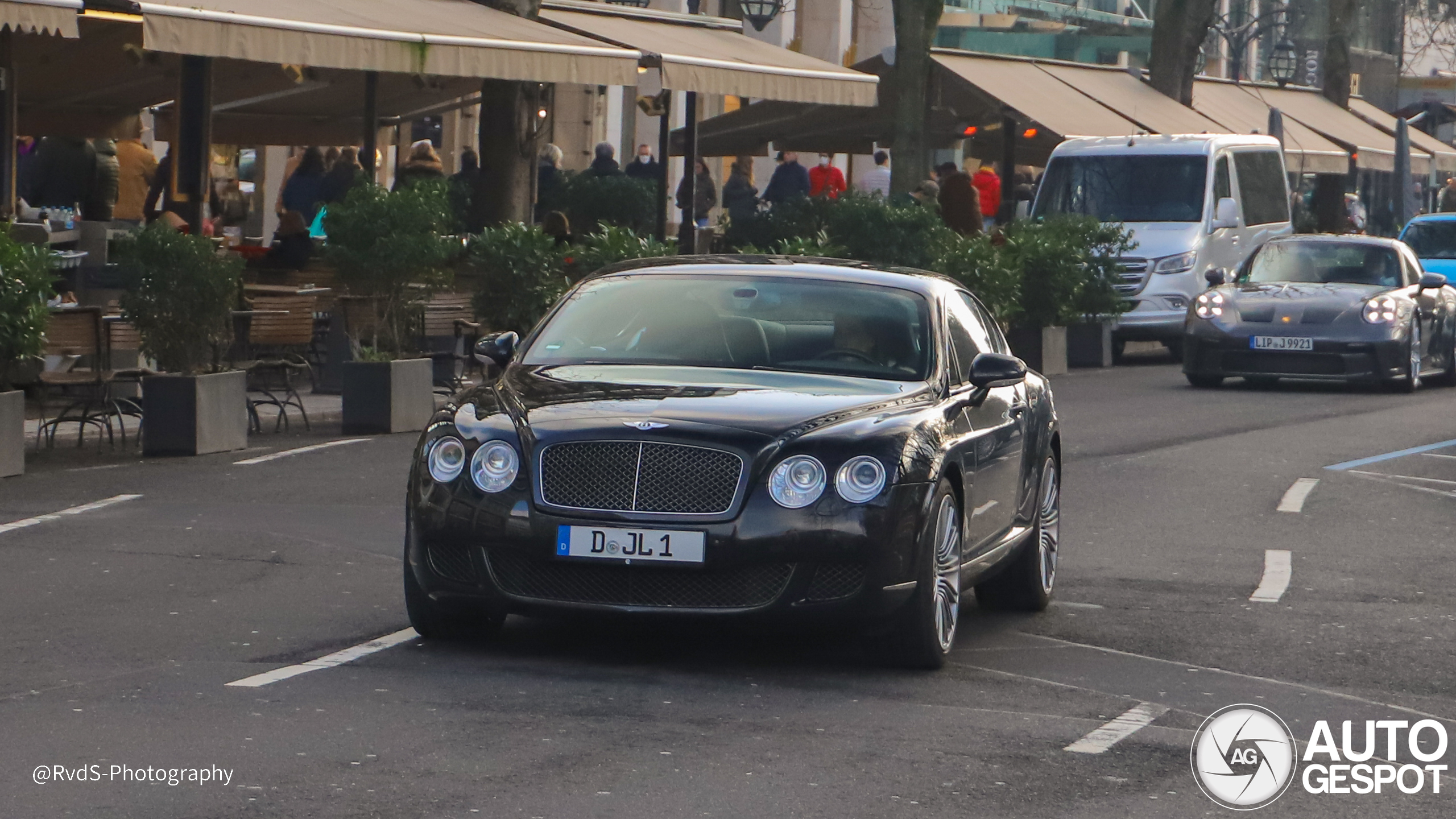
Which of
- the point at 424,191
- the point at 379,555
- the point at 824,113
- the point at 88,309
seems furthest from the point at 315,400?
the point at 824,113

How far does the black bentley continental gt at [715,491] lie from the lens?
24.6 feet

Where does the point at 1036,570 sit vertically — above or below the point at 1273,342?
below

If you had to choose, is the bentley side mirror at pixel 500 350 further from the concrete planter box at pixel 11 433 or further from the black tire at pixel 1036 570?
the concrete planter box at pixel 11 433

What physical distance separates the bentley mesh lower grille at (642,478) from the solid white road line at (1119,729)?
137 centimetres

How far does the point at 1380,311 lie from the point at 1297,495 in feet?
26.9

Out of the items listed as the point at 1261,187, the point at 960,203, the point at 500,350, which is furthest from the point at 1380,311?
the point at 500,350

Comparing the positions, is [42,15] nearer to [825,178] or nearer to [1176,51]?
[825,178]

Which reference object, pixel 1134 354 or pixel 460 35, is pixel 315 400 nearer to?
pixel 460 35

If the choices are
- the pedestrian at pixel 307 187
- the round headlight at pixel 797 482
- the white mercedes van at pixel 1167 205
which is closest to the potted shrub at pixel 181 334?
the round headlight at pixel 797 482

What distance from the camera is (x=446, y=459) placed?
779cm

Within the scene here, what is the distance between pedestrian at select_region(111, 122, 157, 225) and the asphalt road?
→ 11720mm

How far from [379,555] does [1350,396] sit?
1359 centimetres

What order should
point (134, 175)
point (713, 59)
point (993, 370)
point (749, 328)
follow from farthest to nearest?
point (134, 175), point (713, 59), point (749, 328), point (993, 370)

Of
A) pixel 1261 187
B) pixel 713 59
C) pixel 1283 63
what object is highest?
pixel 1283 63
